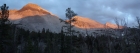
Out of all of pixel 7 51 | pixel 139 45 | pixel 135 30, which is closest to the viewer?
pixel 135 30

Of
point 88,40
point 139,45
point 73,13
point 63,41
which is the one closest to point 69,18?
point 73,13

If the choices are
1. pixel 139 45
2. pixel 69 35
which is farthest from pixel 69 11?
pixel 139 45

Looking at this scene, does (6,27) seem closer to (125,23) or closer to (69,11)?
(69,11)

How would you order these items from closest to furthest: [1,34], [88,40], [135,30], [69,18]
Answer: [135,30]
[1,34]
[69,18]
[88,40]

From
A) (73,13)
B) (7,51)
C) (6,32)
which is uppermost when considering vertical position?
(73,13)

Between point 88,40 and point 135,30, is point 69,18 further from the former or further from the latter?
point 88,40

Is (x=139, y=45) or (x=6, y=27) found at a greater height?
(x=6, y=27)

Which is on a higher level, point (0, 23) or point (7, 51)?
point (0, 23)

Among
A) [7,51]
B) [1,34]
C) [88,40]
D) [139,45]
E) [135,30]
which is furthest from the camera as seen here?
[88,40]

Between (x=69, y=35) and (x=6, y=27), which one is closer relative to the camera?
(x=6, y=27)
